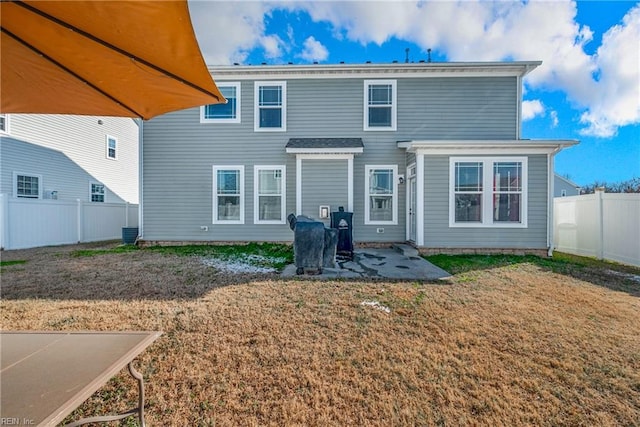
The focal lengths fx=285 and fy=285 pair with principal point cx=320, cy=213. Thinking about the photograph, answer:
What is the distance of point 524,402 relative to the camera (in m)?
2.26

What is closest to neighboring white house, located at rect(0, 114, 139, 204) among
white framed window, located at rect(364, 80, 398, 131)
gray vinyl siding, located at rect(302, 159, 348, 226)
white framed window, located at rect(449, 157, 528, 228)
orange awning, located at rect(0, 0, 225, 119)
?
gray vinyl siding, located at rect(302, 159, 348, 226)

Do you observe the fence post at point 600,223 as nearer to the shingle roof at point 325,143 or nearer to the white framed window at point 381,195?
the white framed window at point 381,195

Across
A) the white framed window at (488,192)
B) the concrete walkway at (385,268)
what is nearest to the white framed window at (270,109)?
the concrete walkway at (385,268)

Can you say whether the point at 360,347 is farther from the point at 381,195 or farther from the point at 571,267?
the point at 381,195

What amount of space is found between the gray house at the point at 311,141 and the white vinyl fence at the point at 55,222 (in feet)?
11.3

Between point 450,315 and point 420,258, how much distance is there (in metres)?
3.90

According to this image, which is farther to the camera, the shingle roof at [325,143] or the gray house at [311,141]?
the gray house at [311,141]

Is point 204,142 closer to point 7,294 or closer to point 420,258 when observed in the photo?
point 7,294

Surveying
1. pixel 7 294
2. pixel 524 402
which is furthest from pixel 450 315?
pixel 7 294

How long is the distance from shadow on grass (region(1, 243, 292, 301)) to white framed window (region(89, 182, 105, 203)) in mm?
5768

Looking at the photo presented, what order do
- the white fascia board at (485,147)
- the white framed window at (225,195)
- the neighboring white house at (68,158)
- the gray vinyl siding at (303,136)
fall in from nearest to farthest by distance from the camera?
the white fascia board at (485,147) → the gray vinyl siding at (303,136) → the white framed window at (225,195) → the neighboring white house at (68,158)

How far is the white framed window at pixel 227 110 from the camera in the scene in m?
9.76

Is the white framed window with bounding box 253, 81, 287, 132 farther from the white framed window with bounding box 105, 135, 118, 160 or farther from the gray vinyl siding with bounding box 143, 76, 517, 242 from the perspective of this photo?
the white framed window with bounding box 105, 135, 118, 160

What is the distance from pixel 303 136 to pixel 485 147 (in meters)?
5.60
